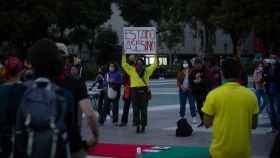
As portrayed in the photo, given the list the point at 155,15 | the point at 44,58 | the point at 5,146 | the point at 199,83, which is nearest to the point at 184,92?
the point at 199,83

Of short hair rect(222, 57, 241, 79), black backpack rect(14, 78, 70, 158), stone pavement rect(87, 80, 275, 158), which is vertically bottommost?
stone pavement rect(87, 80, 275, 158)

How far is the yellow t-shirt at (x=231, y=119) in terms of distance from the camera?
5.64m

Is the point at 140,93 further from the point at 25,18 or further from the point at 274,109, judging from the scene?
the point at 25,18

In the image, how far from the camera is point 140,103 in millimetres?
14516

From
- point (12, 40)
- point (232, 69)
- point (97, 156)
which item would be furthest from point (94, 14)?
point (232, 69)

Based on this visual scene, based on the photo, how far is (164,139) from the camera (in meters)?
13.2

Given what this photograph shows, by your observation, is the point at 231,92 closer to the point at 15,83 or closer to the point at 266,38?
the point at 15,83

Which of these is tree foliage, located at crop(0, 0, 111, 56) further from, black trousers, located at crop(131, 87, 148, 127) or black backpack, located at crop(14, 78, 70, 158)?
black backpack, located at crop(14, 78, 70, 158)

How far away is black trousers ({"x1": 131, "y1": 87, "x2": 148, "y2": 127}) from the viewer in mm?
14477

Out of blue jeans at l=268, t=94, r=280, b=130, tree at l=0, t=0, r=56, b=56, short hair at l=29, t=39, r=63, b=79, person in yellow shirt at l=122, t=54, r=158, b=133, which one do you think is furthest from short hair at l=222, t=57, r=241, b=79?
tree at l=0, t=0, r=56, b=56

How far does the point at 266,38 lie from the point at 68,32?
22.9 metres

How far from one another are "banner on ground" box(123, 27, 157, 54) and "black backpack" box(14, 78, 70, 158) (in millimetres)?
11537

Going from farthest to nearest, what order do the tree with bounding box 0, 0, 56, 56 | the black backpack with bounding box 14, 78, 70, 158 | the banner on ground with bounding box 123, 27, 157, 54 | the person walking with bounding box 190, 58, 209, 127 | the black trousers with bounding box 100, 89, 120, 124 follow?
the tree with bounding box 0, 0, 56, 56
the black trousers with bounding box 100, 89, 120, 124
the person walking with bounding box 190, 58, 209, 127
the banner on ground with bounding box 123, 27, 157, 54
the black backpack with bounding box 14, 78, 70, 158

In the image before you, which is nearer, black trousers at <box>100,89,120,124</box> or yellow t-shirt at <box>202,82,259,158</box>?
yellow t-shirt at <box>202,82,259,158</box>
